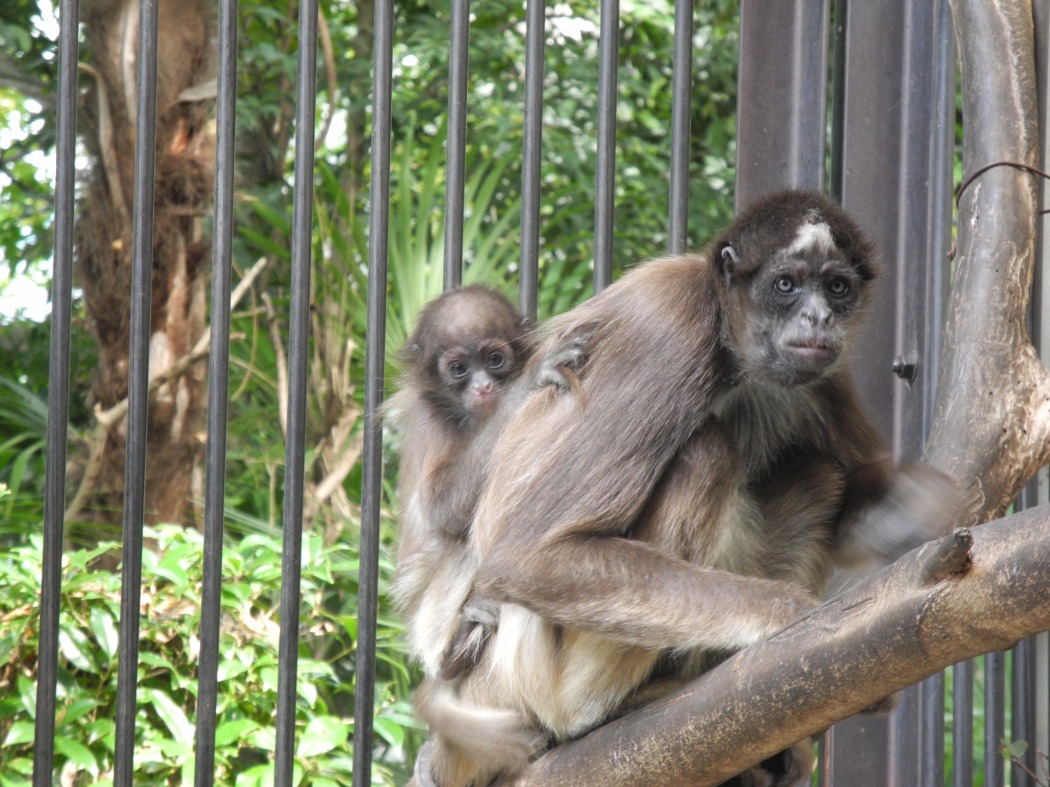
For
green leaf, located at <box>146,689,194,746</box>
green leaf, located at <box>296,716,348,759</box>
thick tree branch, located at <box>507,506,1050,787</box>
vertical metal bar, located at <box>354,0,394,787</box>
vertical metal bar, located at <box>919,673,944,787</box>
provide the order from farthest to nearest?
green leaf, located at <box>146,689,194,746</box> < green leaf, located at <box>296,716,348,759</box> < vertical metal bar, located at <box>919,673,944,787</box> < vertical metal bar, located at <box>354,0,394,787</box> < thick tree branch, located at <box>507,506,1050,787</box>

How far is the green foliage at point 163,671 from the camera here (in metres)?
3.64

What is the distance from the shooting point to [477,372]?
135 inches

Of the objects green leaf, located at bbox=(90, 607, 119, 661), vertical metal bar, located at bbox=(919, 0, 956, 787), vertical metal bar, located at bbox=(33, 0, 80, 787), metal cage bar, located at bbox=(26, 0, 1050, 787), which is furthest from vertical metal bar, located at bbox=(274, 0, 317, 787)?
vertical metal bar, located at bbox=(919, 0, 956, 787)

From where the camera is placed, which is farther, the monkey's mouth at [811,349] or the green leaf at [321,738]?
the green leaf at [321,738]

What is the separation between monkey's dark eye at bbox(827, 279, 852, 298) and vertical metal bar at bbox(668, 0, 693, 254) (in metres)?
0.54

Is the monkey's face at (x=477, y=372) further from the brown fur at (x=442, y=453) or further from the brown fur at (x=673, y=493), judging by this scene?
the brown fur at (x=673, y=493)

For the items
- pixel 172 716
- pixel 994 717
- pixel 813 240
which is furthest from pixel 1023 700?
pixel 172 716

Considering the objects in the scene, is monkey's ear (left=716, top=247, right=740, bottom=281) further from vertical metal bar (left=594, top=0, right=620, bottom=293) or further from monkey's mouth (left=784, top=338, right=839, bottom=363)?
vertical metal bar (left=594, top=0, right=620, bottom=293)

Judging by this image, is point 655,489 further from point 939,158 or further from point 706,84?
point 706,84

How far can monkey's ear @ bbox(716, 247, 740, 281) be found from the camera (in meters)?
2.70

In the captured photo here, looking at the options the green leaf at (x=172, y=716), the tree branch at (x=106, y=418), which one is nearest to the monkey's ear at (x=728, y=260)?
the green leaf at (x=172, y=716)

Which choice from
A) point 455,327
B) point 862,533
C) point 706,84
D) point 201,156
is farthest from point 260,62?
point 862,533

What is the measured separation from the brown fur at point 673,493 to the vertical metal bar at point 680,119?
1.16ft

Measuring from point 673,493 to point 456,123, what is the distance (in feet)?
3.39
